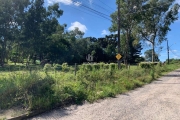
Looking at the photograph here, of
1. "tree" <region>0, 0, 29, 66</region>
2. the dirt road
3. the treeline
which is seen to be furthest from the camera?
"tree" <region>0, 0, 29, 66</region>

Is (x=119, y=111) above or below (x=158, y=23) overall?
below

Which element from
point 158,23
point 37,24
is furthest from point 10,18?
point 158,23

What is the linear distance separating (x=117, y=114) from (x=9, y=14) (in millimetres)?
33027

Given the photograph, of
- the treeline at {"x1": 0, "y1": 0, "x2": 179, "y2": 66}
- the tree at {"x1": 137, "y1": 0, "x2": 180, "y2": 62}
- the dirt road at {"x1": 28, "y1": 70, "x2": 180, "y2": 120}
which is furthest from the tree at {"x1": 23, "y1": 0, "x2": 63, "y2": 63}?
the dirt road at {"x1": 28, "y1": 70, "x2": 180, "y2": 120}

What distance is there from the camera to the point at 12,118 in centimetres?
447

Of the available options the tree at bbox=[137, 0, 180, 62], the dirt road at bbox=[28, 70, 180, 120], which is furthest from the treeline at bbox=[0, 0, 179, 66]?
the dirt road at bbox=[28, 70, 180, 120]

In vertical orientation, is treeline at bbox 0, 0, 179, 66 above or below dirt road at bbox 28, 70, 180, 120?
above

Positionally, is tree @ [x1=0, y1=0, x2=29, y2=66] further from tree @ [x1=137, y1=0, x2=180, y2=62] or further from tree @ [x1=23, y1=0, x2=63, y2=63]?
tree @ [x1=137, y1=0, x2=180, y2=62]

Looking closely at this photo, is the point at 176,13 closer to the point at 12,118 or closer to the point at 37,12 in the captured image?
the point at 37,12

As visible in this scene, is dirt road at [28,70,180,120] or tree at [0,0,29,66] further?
tree at [0,0,29,66]

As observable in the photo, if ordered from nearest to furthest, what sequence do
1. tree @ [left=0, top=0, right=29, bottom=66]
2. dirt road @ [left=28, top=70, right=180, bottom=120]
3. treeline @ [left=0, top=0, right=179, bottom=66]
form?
dirt road @ [left=28, top=70, right=180, bottom=120] < treeline @ [left=0, top=0, right=179, bottom=66] < tree @ [left=0, top=0, right=29, bottom=66]

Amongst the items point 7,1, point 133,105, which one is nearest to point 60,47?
point 7,1

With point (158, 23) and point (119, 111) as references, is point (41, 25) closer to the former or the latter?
point (158, 23)

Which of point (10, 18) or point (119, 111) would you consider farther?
point (10, 18)
